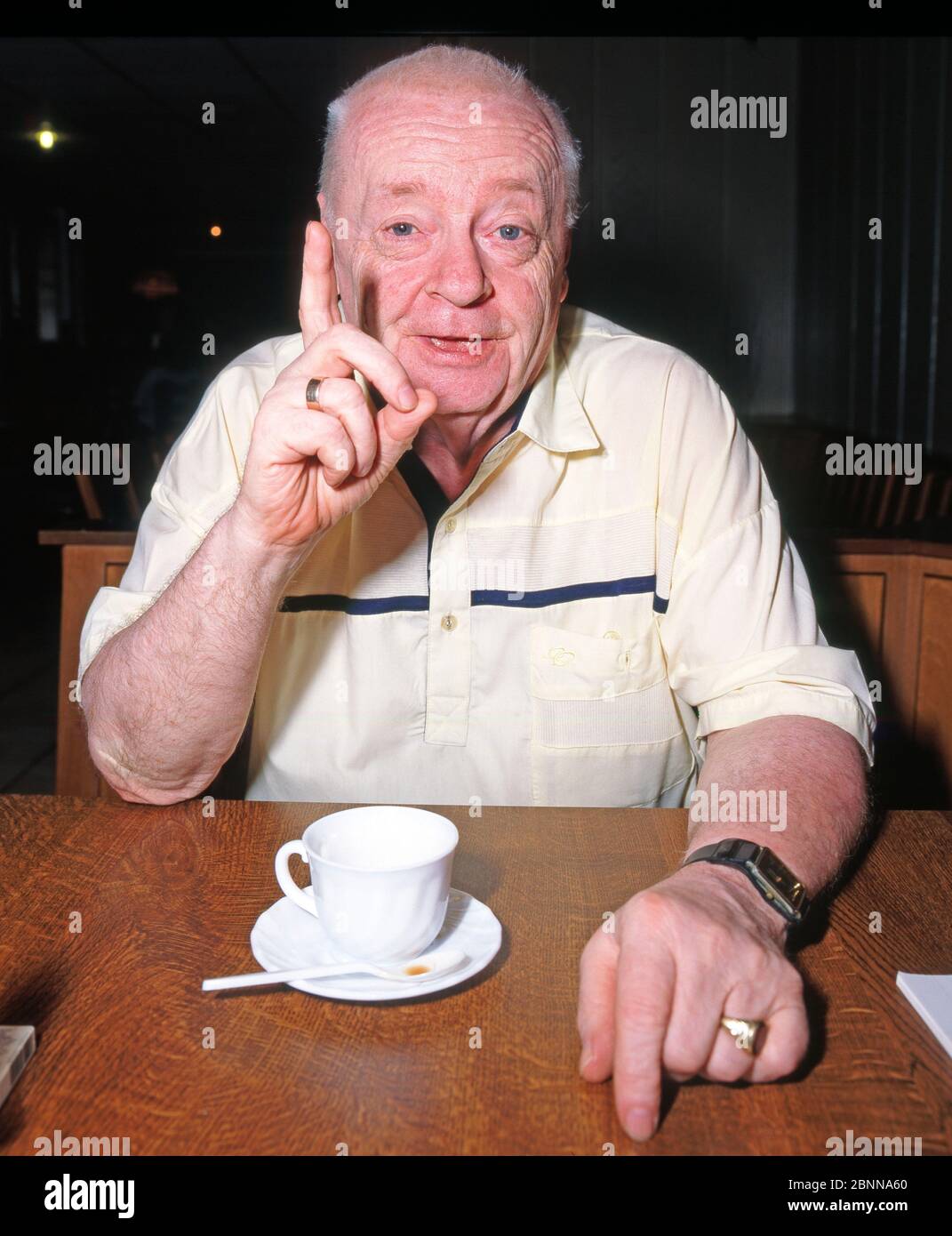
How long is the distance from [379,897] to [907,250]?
464cm

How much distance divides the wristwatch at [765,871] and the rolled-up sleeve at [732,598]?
30cm

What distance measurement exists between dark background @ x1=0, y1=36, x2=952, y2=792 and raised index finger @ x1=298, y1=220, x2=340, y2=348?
9.30 ft

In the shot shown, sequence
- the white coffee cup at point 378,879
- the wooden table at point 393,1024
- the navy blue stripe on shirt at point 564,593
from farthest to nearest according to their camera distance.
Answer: the navy blue stripe on shirt at point 564,593 < the white coffee cup at point 378,879 < the wooden table at point 393,1024

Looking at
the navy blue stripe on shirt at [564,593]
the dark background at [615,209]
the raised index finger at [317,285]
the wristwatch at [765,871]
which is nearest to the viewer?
Answer: the wristwatch at [765,871]

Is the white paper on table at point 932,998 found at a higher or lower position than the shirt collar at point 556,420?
lower

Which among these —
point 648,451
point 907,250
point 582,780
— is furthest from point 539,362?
point 907,250

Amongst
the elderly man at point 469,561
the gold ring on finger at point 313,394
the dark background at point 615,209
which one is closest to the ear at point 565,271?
the elderly man at point 469,561

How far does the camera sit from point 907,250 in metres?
4.65

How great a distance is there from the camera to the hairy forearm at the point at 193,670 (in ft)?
3.81

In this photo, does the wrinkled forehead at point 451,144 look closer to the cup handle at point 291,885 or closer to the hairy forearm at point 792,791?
the hairy forearm at point 792,791

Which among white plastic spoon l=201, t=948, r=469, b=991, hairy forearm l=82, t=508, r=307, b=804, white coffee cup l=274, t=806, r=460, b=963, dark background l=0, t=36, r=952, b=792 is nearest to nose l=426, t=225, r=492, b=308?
hairy forearm l=82, t=508, r=307, b=804

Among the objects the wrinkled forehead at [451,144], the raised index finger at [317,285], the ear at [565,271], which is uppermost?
the wrinkled forehead at [451,144]
